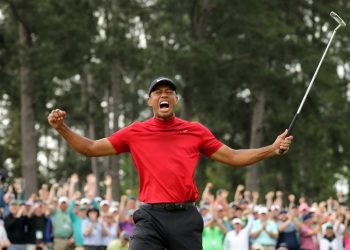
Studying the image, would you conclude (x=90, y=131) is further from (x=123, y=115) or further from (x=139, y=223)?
(x=139, y=223)

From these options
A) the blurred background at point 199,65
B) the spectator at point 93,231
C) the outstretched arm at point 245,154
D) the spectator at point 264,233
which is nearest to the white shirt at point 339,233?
the spectator at point 264,233

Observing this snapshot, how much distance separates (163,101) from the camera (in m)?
Result: 8.22

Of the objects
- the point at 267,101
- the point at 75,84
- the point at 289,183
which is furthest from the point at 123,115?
the point at 267,101

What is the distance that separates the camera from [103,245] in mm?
20281

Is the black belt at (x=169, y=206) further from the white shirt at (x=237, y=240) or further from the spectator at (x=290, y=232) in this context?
the spectator at (x=290, y=232)

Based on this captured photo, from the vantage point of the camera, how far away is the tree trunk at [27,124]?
109 feet

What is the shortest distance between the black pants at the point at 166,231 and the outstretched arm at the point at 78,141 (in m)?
0.59

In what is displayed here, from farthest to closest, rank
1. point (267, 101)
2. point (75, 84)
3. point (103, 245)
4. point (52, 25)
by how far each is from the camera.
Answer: point (75, 84) < point (267, 101) < point (52, 25) < point (103, 245)

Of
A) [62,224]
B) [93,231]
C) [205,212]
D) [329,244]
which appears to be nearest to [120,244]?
[93,231]

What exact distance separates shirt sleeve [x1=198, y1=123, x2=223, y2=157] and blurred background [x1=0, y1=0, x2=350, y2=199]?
911 inches

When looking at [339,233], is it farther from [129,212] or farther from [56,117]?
[56,117]

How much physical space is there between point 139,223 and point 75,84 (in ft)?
136

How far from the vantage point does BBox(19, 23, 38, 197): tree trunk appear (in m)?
33.2

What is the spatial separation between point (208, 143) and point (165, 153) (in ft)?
1.38
